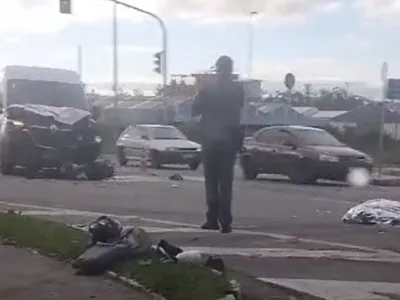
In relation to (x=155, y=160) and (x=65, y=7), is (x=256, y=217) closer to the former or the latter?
(x=155, y=160)

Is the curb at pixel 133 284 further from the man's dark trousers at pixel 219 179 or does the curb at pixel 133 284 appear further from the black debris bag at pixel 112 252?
the man's dark trousers at pixel 219 179

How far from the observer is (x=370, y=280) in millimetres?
8914

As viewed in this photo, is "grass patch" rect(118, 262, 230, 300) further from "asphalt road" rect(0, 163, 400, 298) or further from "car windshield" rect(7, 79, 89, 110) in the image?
"car windshield" rect(7, 79, 89, 110)

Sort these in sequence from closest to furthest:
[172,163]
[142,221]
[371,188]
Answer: [142,221] → [371,188] → [172,163]

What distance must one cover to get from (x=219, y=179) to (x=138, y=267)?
4072 millimetres

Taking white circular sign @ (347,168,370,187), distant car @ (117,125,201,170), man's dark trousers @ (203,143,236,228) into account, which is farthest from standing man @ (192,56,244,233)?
distant car @ (117,125,201,170)

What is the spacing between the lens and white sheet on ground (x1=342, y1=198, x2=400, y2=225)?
45.7 feet

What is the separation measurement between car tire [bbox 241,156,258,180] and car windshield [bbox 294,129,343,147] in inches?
54.4

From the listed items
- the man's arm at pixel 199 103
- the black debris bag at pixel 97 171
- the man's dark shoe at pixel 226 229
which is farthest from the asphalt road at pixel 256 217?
the man's arm at pixel 199 103

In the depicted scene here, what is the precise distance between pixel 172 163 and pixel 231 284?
25.0 m

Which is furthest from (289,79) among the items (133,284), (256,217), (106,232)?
(133,284)

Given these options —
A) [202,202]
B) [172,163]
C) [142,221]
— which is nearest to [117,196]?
[202,202]

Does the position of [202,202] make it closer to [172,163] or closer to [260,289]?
[260,289]

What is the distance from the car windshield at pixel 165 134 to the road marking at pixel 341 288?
997 inches
